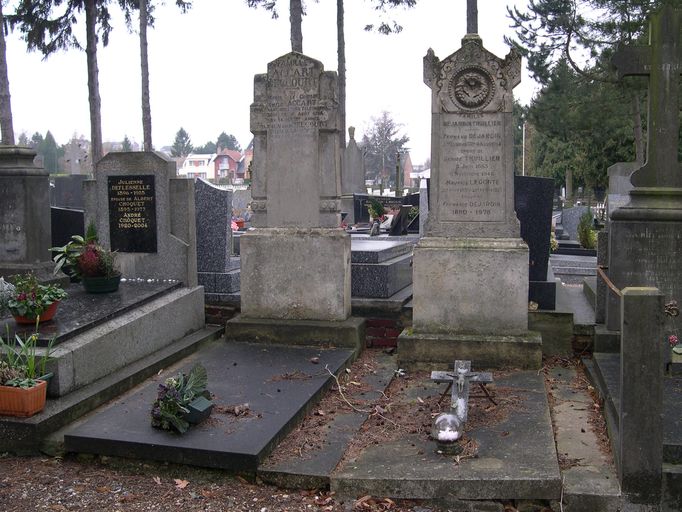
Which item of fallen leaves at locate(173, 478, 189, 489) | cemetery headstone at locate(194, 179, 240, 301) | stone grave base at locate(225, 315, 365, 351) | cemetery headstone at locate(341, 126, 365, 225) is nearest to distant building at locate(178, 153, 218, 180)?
cemetery headstone at locate(341, 126, 365, 225)

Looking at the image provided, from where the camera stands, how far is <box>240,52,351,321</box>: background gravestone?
7.09 meters

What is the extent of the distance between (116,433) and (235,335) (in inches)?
103

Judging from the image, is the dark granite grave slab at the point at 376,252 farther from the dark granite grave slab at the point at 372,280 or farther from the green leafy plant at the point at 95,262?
the green leafy plant at the point at 95,262

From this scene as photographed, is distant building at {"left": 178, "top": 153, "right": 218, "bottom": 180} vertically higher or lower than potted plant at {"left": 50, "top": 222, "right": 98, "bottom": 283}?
higher

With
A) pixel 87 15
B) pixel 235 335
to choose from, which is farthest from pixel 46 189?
pixel 87 15

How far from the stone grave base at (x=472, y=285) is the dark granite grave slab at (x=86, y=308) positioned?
2.61 meters

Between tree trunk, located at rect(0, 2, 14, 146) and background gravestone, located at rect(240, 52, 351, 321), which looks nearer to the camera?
background gravestone, located at rect(240, 52, 351, 321)

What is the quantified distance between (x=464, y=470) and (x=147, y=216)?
466 cm

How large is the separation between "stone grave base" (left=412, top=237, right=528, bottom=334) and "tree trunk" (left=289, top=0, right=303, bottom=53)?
50.5ft

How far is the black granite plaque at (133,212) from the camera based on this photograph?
24.4 feet

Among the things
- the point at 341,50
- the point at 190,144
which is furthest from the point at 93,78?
the point at 190,144

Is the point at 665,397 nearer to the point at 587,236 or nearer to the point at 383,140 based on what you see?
the point at 587,236

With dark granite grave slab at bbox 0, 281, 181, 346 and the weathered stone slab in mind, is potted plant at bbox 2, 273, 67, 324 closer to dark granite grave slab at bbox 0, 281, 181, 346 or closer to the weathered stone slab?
dark granite grave slab at bbox 0, 281, 181, 346

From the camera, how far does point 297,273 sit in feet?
23.5
